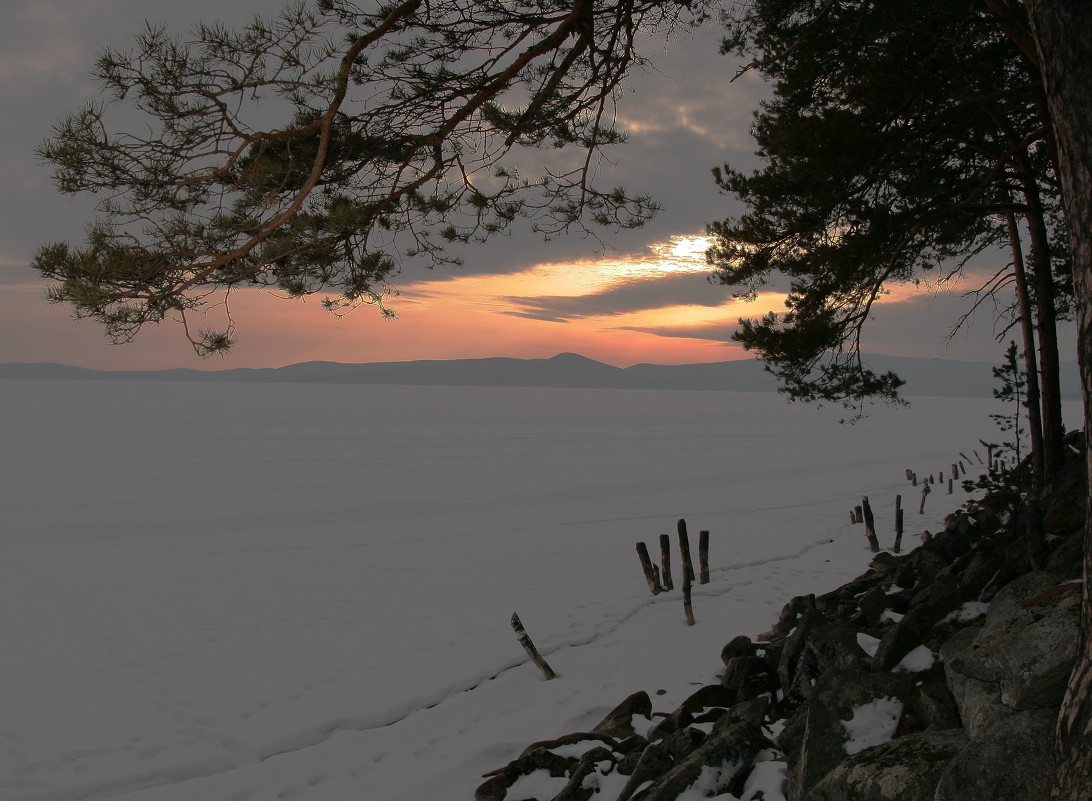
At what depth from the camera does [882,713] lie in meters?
4.33

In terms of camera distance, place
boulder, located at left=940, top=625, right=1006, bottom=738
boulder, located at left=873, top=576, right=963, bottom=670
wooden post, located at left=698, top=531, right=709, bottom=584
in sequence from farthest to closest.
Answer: wooden post, located at left=698, top=531, right=709, bottom=584 < boulder, located at left=873, top=576, right=963, bottom=670 < boulder, located at left=940, top=625, right=1006, bottom=738

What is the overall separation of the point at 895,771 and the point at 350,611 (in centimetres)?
1025

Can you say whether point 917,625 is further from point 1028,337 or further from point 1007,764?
point 1028,337

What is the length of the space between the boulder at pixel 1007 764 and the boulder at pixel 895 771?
0.16 metres

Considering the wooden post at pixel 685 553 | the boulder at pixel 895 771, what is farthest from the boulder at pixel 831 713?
the wooden post at pixel 685 553

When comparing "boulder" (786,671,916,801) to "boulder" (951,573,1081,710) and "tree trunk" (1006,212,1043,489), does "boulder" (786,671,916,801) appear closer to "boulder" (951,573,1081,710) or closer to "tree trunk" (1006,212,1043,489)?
"boulder" (951,573,1081,710)

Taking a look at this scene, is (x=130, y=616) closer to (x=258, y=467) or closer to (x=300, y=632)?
(x=300, y=632)

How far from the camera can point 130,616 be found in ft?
Result: 39.2

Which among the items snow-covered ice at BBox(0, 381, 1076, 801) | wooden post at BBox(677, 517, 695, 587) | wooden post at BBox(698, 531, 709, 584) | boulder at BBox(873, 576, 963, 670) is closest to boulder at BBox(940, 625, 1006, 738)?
boulder at BBox(873, 576, 963, 670)

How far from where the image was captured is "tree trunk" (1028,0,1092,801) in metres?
2.88

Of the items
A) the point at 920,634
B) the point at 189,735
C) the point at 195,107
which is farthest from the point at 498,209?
the point at 189,735

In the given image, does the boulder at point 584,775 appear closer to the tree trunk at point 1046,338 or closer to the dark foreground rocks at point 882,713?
the dark foreground rocks at point 882,713

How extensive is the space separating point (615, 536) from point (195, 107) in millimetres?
14684

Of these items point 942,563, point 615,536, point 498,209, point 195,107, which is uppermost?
point 195,107
